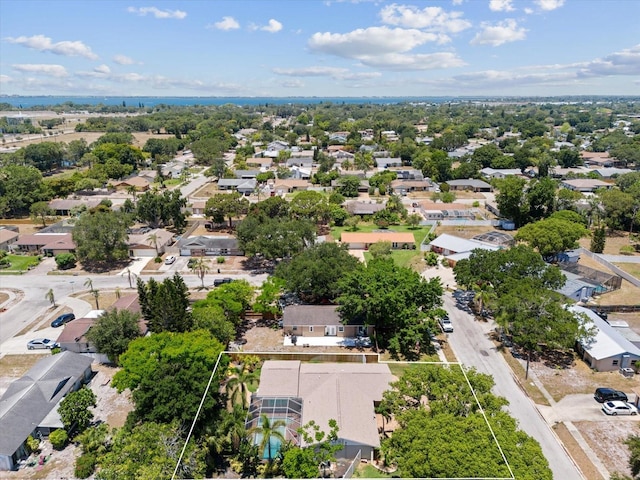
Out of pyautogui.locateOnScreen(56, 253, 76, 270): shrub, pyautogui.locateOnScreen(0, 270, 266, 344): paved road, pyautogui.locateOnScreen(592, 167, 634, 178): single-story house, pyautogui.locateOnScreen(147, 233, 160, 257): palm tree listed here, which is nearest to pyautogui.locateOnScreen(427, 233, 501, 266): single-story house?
pyautogui.locateOnScreen(0, 270, 266, 344): paved road

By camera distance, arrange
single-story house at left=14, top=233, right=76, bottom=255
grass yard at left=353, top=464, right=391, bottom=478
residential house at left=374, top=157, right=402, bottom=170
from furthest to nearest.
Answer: residential house at left=374, top=157, right=402, bottom=170 → single-story house at left=14, top=233, right=76, bottom=255 → grass yard at left=353, top=464, right=391, bottom=478

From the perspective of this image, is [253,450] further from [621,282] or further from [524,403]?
[621,282]

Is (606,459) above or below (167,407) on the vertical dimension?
below

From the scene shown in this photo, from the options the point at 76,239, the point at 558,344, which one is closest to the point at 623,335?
the point at 558,344

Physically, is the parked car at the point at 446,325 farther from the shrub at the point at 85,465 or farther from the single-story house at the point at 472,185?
the single-story house at the point at 472,185

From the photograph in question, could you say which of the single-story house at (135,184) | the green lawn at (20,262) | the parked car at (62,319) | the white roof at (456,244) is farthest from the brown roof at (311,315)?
the single-story house at (135,184)

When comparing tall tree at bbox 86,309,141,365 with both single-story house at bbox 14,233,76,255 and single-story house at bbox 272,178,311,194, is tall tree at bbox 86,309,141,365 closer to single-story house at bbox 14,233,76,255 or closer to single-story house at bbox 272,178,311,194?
single-story house at bbox 14,233,76,255
